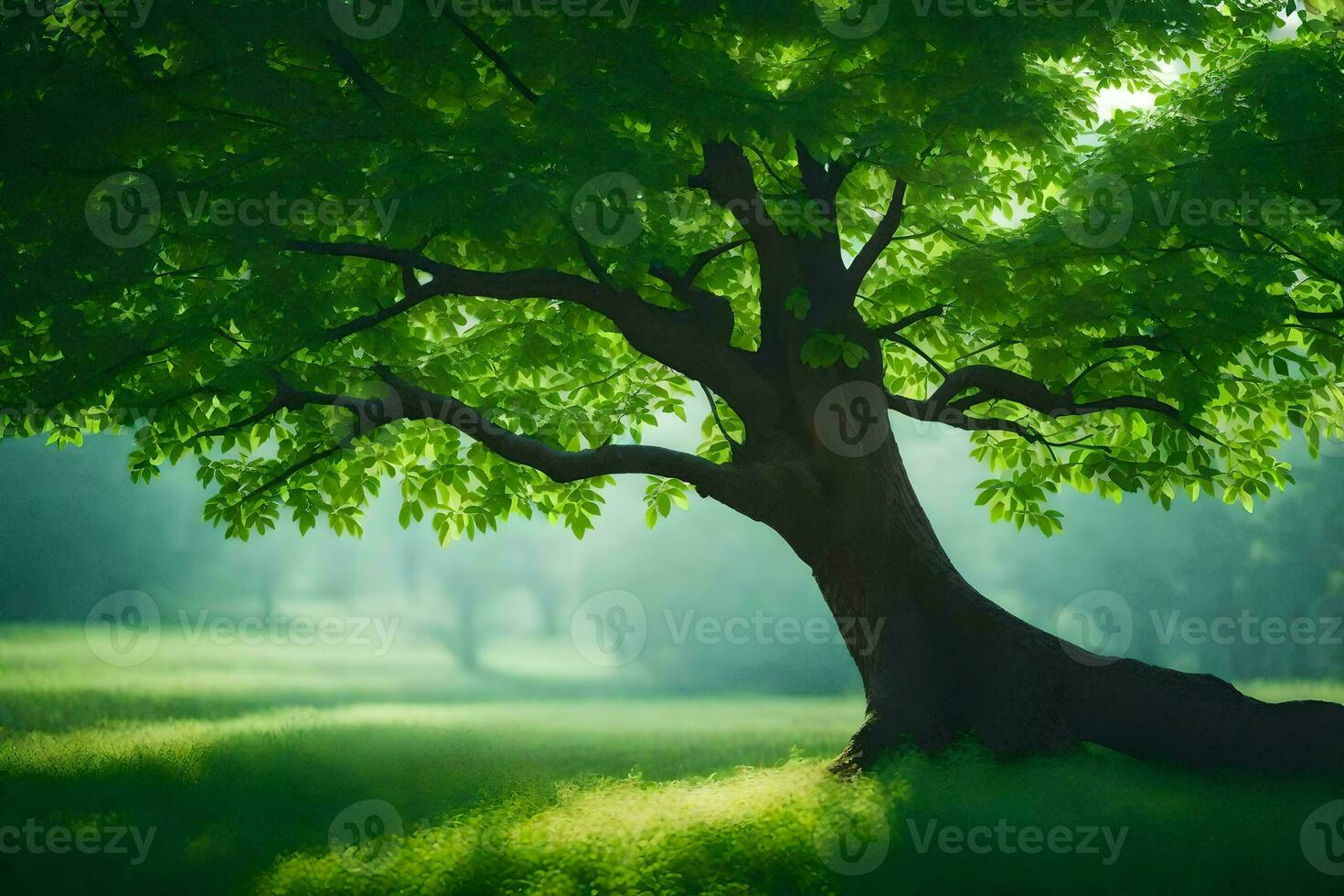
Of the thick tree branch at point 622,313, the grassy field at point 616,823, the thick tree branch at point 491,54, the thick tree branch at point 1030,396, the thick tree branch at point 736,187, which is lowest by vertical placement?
the grassy field at point 616,823

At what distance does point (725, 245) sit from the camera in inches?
417

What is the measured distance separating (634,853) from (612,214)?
4682 mm

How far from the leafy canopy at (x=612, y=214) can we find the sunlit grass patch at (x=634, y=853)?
295 centimetres

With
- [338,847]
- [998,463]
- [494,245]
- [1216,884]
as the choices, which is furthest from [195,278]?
[1216,884]

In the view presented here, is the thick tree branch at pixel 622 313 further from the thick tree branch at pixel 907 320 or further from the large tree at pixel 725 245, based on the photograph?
the thick tree branch at pixel 907 320

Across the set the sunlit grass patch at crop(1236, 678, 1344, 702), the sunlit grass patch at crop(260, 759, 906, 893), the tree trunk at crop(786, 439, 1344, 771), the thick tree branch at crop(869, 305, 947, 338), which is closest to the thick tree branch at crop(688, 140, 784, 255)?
the thick tree branch at crop(869, 305, 947, 338)

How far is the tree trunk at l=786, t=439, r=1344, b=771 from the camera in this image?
9.73 meters

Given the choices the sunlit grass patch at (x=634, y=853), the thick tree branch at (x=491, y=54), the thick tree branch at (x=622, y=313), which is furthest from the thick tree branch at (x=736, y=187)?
the sunlit grass patch at (x=634, y=853)

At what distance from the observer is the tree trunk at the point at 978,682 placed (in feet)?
31.9

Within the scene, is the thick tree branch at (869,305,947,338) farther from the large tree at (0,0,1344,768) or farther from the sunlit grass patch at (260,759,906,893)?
the sunlit grass patch at (260,759,906,893)

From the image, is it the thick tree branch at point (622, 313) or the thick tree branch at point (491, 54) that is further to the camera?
the thick tree branch at point (622, 313)

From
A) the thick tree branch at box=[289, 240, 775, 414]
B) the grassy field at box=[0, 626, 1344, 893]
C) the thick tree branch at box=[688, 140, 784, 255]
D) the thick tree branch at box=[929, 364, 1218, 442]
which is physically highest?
the thick tree branch at box=[688, 140, 784, 255]

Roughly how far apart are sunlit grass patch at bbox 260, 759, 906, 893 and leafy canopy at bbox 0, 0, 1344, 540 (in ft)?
9.69

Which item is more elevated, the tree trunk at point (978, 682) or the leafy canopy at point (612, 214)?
the leafy canopy at point (612, 214)
